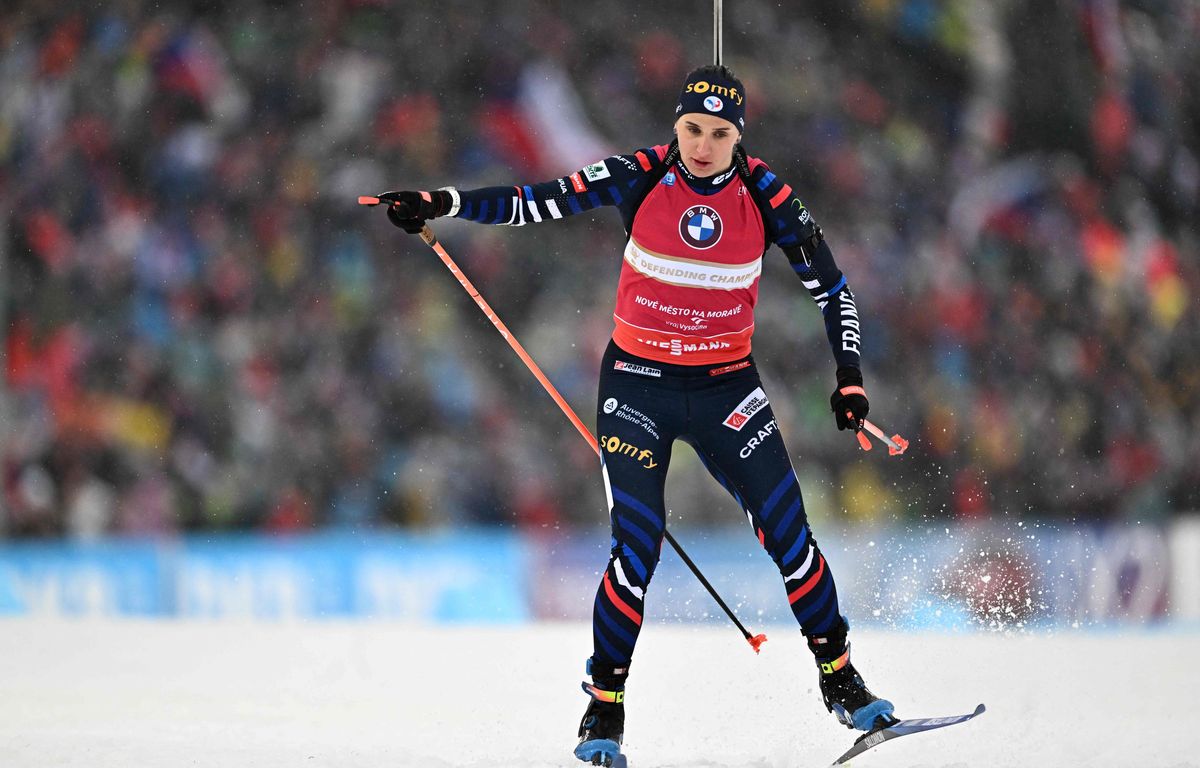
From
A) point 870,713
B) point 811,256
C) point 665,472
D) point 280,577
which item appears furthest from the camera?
point 280,577

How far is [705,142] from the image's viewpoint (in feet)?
10.8

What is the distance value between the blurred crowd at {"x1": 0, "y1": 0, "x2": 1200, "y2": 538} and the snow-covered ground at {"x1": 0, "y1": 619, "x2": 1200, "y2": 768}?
1.24 m

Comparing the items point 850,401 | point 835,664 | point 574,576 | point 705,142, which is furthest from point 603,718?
point 574,576

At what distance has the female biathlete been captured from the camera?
3.28m

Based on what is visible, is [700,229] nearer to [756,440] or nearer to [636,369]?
[636,369]

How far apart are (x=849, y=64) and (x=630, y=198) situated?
4.97 m

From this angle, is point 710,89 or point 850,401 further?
point 850,401

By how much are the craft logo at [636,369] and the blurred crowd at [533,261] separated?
13.1 ft

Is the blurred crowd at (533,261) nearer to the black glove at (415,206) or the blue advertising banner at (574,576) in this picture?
the blue advertising banner at (574,576)

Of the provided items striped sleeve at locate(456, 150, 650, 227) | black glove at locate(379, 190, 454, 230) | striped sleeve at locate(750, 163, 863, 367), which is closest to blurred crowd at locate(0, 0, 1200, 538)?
striped sleeve at locate(750, 163, 863, 367)

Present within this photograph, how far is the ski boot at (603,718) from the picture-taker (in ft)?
10.4

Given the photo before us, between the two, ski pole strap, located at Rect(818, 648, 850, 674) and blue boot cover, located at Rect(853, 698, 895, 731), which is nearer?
blue boot cover, located at Rect(853, 698, 895, 731)

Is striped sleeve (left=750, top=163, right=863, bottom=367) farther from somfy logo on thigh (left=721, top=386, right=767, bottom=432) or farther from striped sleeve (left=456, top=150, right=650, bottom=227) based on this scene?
striped sleeve (left=456, top=150, right=650, bottom=227)

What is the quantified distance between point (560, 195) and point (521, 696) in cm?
210
